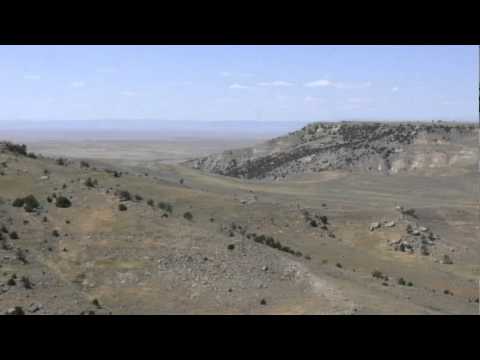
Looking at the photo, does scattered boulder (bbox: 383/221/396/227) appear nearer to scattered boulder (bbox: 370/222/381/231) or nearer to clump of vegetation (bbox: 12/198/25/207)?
scattered boulder (bbox: 370/222/381/231)

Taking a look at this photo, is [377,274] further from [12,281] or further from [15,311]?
[15,311]

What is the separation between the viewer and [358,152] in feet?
280

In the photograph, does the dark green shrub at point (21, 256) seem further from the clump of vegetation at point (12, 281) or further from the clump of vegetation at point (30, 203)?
the clump of vegetation at point (30, 203)

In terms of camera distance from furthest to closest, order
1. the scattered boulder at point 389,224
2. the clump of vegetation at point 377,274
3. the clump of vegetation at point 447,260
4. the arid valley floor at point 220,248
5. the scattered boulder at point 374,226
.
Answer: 1. the scattered boulder at point 389,224
2. the scattered boulder at point 374,226
3. the clump of vegetation at point 447,260
4. the clump of vegetation at point 377,274
5. the arid valley floor at point 220,248

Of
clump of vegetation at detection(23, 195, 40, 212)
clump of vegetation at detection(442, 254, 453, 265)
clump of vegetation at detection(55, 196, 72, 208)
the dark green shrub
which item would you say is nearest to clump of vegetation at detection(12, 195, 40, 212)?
clump of vegetation at detection(23, 195, 40, 212)

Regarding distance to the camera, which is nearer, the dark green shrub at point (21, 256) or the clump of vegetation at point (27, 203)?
the dark green shrub at point (21, 256)

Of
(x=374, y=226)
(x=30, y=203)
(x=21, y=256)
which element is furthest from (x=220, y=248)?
(x=374, y=226)

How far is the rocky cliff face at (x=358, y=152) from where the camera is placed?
79.8m

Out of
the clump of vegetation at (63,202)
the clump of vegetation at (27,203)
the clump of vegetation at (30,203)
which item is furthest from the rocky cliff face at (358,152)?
the clump of vegetation at (27,203)

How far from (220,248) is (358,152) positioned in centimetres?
6502

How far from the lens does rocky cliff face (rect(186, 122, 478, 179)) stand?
7981 cm

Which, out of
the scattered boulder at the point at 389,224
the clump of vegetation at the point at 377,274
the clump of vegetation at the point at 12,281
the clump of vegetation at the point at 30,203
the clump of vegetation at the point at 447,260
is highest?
the clump of vegetation at the point at 30,203

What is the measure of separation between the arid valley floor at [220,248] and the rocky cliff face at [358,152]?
871 inches
